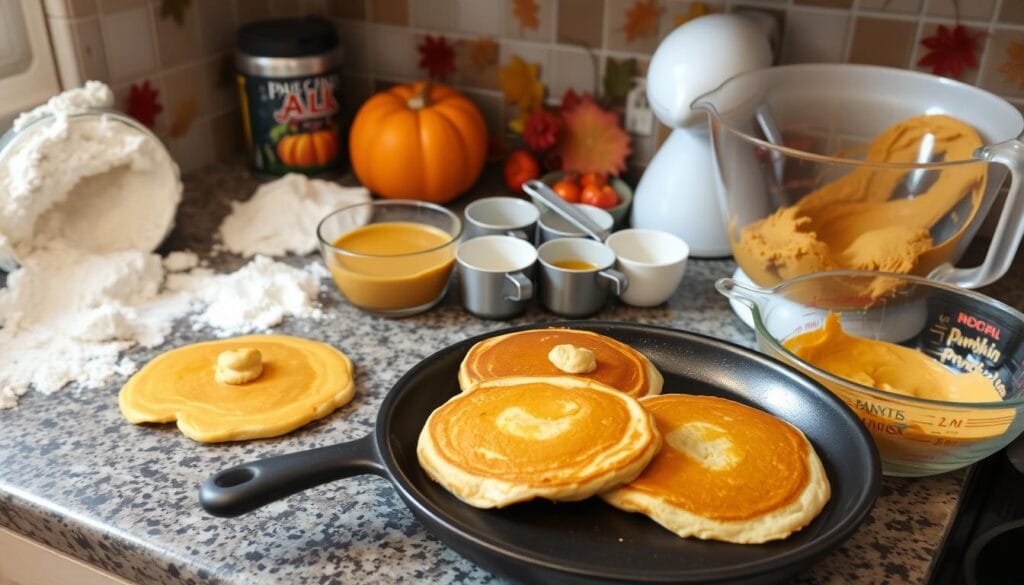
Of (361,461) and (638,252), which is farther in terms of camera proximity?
(638,252)

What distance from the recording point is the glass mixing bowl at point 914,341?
72 centimetres

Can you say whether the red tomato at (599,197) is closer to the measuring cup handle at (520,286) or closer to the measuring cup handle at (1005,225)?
the measuring cup handle at (520,286)

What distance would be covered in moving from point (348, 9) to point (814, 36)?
28.9 inches

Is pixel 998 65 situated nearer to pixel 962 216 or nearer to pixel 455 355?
pixel 962 216

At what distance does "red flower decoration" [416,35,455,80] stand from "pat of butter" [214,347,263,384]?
676mm

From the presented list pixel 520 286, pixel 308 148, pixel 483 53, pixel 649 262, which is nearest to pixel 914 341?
pixel 649 262

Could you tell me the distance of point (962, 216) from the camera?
2.93 ft

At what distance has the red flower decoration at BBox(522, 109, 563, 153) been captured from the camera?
49.8 inches

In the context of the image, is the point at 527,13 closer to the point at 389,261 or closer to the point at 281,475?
the point at 389,261

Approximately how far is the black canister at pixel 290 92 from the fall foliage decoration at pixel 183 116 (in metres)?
0.09

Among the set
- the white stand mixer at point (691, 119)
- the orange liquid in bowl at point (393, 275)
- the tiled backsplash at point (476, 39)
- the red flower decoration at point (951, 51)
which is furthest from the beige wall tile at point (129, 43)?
the red flower decoration at point (951, 51)

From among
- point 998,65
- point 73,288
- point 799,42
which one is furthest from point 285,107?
point 998,65

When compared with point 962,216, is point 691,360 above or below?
below

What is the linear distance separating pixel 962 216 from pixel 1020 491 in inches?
11.0
